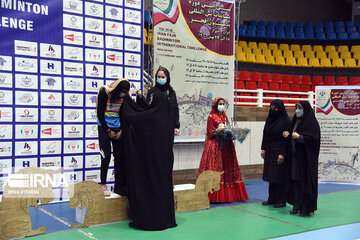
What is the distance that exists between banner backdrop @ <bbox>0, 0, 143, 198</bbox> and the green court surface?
1434mm

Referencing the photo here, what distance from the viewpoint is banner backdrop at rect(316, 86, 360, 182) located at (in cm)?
708

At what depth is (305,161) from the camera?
15.6 feet

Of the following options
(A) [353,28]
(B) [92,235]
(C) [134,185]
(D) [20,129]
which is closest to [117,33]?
(D) [20,129]

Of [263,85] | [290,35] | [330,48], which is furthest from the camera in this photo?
[290,35]

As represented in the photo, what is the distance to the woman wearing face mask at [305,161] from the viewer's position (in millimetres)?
4672

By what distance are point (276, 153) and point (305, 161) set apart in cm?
48

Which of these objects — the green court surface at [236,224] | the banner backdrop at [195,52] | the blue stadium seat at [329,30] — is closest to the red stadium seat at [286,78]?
the blue stadium seat at [329,30]

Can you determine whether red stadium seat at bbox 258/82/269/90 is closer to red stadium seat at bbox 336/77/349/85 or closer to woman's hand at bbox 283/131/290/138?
red stadium seat at bbox 336/77/349/85

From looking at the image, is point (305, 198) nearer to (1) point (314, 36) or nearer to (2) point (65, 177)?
(2) point (65, 177)

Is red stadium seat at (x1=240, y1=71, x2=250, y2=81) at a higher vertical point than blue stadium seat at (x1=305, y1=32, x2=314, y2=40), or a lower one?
lower

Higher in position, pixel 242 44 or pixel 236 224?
pixel 242 44

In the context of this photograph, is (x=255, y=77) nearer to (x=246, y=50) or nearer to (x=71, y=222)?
(x=246, y=50)

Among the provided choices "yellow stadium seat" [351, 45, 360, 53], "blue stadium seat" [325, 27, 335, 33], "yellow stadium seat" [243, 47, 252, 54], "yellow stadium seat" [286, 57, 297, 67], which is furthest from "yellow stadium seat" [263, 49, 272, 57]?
"blue stadium seat" [325, 27, 335, 33]

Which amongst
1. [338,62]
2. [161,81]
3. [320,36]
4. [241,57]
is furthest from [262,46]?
[161,81]
